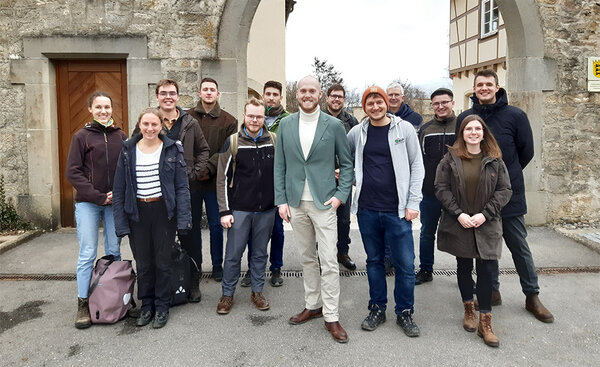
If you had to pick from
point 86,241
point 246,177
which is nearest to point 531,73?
point 246,177

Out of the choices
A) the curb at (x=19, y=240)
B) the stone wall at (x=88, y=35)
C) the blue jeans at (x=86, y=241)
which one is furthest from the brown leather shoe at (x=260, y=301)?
the curb at (x=19, y=240)

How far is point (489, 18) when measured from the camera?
49.4 feet

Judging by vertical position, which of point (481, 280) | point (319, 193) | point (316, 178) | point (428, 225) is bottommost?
point (481, 280)

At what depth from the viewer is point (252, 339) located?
10.4 ft

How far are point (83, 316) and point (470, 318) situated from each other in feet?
9.59

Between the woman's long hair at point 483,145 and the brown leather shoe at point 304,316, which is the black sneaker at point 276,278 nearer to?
the brown leather shoe at point 304,316

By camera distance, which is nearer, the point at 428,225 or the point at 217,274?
the point at 428,225

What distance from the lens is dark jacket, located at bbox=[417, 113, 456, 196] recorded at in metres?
3.99

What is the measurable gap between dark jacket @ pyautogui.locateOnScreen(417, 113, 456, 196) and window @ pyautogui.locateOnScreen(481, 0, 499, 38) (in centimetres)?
1230

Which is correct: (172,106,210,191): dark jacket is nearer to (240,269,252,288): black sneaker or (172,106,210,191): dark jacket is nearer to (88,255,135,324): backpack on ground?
(88,255,135,324): backpack on ground

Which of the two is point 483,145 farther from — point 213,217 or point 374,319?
point 213,217

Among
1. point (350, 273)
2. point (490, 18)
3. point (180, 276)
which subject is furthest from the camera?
point (490, 18)

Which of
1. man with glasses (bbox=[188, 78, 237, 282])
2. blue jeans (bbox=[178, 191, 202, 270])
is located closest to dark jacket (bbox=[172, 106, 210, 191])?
man with glasses (bbox=[188, 78, 237, 282])

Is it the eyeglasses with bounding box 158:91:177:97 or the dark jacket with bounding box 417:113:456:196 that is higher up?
the eyeglasses with bounding box 158:91:177:97
